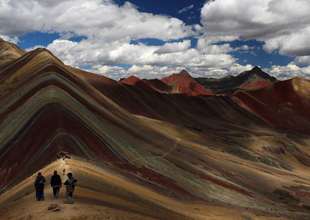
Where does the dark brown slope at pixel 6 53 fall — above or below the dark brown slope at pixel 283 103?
above

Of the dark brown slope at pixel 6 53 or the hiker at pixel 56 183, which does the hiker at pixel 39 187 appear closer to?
the hiker at pixel 56 183

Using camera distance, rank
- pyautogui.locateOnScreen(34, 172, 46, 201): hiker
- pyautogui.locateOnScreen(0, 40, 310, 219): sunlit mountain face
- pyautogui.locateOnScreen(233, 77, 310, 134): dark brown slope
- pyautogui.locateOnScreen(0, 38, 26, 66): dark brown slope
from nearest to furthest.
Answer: pyautogui.locateOnScreen(34, 172, 46, 201): hiker, pyautogui.locateOnScreen(0, 40, 310, 219): sunlit mountain face, pyautogui.locateOnScreen(0, 38, 26, 66): dark brown slope, pyautogui.locateOnScreen(233, 77, 310, 134): dark brown slope

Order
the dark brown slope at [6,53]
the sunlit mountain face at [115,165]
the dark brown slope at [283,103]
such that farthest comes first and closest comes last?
the dark brown slope at [283,103], the dark brown slope at [6,53], the sunlit mountain face at [115,165]

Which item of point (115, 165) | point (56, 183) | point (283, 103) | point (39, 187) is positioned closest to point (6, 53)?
point (115, 165)

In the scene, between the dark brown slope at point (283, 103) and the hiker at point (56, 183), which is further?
the dark brown slope at point (283, 103)

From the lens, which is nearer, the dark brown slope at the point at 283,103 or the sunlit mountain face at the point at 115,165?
the sunlit mountain face at the point at 115,165

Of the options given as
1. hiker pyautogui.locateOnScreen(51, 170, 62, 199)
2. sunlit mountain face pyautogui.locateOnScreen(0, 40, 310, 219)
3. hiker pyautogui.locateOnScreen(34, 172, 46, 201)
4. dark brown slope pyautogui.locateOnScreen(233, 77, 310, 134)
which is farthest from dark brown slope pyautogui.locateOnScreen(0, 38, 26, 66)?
dark brown slope pyautogui.locateOnScreen(233, 77, 310, 134)

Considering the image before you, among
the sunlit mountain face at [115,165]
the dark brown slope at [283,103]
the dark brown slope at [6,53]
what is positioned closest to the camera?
the sunlit mountain face at [115,165]

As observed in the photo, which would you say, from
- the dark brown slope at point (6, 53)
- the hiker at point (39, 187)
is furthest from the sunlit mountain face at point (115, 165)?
the dark brown slope at point (6, 53)

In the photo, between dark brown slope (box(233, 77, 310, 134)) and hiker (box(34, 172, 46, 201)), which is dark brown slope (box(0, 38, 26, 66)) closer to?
hiker (box(34, 172, 46, 201))

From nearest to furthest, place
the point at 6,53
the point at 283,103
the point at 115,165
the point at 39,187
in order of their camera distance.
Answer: the point at 39,187, the point at 115,165, the point at 6,53, the point at 283,103

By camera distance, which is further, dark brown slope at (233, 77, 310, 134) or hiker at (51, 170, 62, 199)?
dark brown slope at (233, 77, 310, 134)

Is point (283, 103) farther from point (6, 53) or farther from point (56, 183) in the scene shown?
point (56, 183)

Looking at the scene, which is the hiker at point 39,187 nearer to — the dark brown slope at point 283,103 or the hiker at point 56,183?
the hiker at point 56,183
